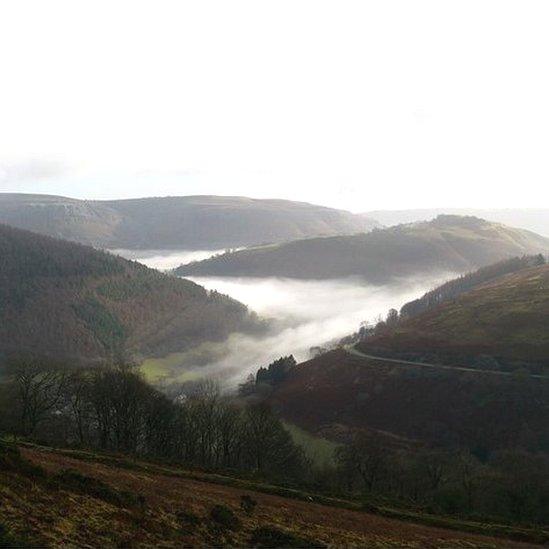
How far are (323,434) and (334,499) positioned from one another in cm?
10372

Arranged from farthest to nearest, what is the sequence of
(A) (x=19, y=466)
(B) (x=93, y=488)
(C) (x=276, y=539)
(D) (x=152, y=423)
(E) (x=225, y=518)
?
(D) (x=152, y=423), (E) (x=225, y=518), (B) (x=93, y=488), (A) (x=19, y=466), (C) (x=276, y=539)

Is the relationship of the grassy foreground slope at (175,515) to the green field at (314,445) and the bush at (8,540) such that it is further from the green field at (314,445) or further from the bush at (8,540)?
the green field at (314,445)

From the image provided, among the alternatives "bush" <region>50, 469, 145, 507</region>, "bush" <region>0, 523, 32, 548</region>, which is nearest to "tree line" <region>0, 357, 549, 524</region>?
"bush" <region>50, 469, 145, 507</region>

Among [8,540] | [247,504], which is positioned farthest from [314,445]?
[8,540]

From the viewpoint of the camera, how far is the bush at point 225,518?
33906 mm

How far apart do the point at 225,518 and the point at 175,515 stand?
3.11 m

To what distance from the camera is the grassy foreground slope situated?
2717cm

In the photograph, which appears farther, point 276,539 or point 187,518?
point 187,518

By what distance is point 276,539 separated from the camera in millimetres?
32375

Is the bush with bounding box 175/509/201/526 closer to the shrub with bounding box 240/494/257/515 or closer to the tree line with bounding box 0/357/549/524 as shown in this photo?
the shrub with bounding box 240/494/257/515

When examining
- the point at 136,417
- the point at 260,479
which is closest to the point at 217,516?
the point at 260,479

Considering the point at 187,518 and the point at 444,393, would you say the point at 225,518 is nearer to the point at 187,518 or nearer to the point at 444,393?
the point at 187,518

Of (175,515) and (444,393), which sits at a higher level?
(175,515)

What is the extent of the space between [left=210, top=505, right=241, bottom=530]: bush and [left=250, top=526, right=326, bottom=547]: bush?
1408 millimetres
